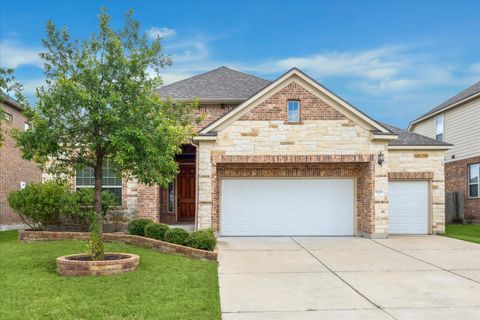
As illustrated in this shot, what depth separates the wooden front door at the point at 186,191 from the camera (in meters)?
19.8

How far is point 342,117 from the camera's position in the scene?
16.0m

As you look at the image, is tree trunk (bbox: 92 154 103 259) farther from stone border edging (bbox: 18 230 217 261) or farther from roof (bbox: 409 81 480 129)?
roof (bbox: 409 81 480 129)

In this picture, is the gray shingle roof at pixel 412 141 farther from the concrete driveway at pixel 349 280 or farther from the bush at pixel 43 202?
the bush at pixel 43 202

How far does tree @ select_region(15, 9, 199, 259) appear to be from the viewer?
945cm

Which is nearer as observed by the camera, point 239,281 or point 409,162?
point 239,281

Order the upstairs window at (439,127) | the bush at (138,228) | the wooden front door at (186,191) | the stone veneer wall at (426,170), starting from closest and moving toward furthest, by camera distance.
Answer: the bush at (138,228), the stone veneer wall at (426,170), the wooden front door at (186,191), the upstairs window at (439,127)

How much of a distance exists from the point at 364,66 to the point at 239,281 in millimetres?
17389

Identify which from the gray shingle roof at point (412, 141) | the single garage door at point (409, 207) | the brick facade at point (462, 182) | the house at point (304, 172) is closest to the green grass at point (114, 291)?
the house at point (304, 172)

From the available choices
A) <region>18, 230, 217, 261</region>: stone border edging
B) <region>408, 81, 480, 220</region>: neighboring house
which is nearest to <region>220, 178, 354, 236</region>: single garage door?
<region>18, 230, 217, 261</region>: stone border edging

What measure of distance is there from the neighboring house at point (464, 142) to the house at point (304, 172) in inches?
256

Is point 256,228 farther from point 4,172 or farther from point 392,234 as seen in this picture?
→ point 4,172

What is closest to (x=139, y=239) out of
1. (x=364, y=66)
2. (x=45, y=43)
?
(x=45, y=43)

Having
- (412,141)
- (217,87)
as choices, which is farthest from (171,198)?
(412,141)

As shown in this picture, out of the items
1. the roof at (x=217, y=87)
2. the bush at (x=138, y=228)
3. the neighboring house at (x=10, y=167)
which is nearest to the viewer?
the bush at (x=138, y=228)
